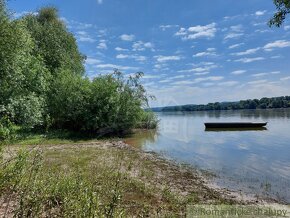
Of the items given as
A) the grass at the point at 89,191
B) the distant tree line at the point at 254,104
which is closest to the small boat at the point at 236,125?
the grass at the point at 89,191

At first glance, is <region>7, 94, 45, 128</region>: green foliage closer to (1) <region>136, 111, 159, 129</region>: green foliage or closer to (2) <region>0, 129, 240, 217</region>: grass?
(2) <region>0, 129, 240, 217</region>: grass

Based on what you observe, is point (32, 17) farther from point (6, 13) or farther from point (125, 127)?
point (125, 127)

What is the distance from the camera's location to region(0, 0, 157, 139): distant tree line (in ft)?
61.2

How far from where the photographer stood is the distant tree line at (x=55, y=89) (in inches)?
734

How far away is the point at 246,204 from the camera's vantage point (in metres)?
7.50

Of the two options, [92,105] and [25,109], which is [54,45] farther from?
[25,109]

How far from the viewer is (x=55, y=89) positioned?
86.9 feet

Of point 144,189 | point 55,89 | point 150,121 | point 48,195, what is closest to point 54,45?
point 55,89

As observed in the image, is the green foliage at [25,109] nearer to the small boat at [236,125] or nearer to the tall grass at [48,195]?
the tall grass at [48,195]

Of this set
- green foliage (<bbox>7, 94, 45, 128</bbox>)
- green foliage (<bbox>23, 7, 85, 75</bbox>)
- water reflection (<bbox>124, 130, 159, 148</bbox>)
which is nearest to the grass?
water reflection (<bbox>124, 130, 159, 148</bbox>)

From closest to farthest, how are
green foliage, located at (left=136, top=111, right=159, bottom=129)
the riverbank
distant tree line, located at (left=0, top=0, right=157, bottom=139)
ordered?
the riverbank → distant tree line, located at (left=0, top=0, right=157, bottom=139) → green foliage, located at (left=136, top=111, right=159, bottom=129)

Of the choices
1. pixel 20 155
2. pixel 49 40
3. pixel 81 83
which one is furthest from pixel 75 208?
pixel 49 40

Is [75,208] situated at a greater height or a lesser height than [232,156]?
greater

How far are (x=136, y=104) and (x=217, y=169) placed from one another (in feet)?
51.7
